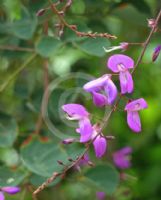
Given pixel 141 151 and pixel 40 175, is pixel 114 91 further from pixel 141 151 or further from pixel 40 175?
pixel 141 151

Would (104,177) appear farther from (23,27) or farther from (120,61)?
(120,61)

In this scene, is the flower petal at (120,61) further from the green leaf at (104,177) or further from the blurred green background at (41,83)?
the green leaf at (104,177)

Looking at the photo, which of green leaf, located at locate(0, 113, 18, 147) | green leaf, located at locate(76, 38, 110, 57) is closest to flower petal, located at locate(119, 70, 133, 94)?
green leaf, located at locate(76, 38, 110, 57)

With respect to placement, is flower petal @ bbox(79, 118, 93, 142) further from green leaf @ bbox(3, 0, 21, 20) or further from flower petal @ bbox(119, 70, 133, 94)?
green leaf @ bbox(3, 0, 21, 20)

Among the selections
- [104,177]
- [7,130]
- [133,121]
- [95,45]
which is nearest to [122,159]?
[104,177]

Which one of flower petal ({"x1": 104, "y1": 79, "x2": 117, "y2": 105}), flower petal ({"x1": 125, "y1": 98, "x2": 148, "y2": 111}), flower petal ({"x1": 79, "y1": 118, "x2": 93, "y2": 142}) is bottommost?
flower petal ({"x1": 79, "y1": 118, "x2": 93, "y2": 142})

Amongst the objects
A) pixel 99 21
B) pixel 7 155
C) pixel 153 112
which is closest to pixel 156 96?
pixel 153 112
